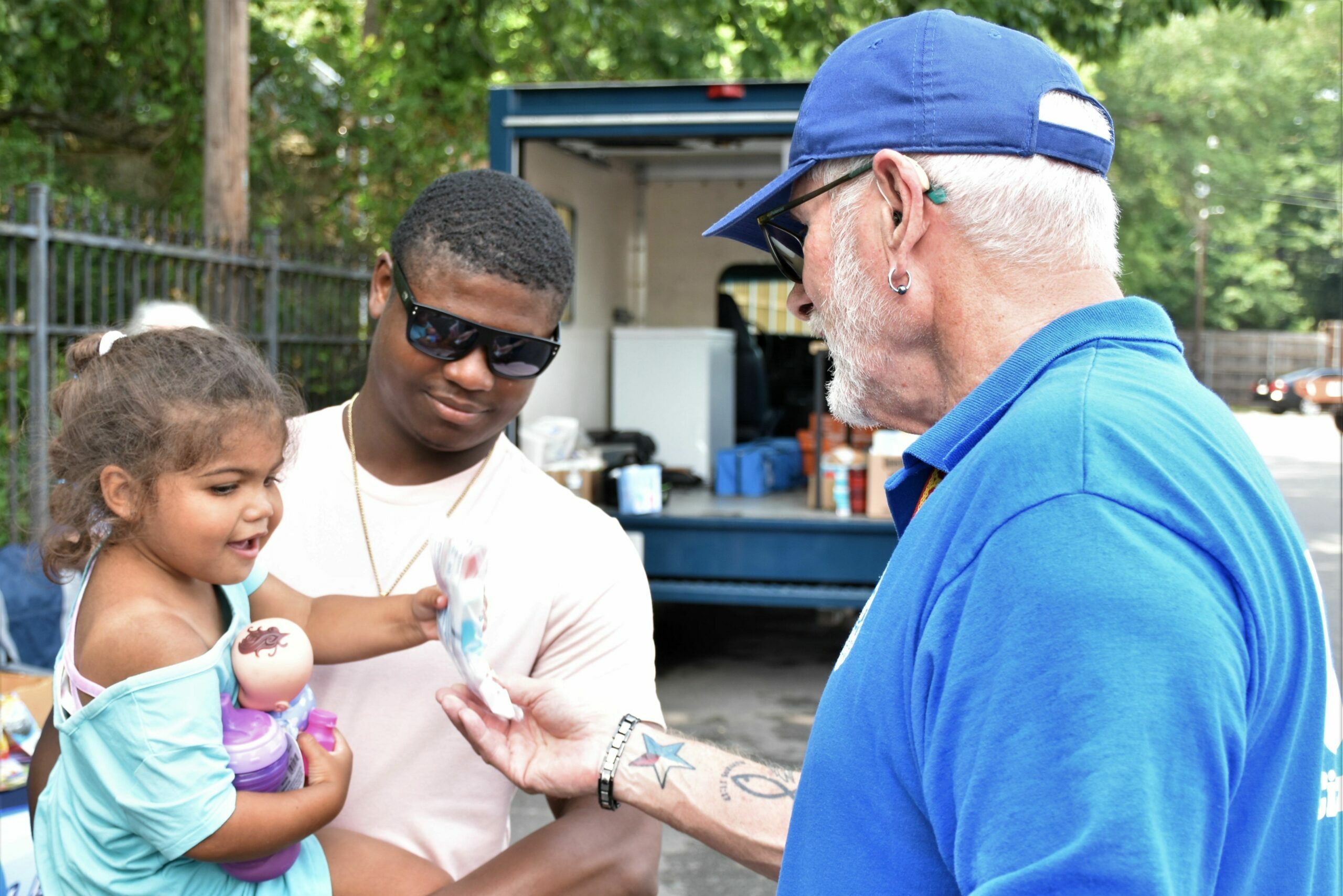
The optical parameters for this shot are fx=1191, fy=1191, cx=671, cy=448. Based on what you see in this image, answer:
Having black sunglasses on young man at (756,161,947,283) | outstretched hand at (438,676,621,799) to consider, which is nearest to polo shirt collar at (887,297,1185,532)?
black sunglasses on young man at (756,161,947,283)

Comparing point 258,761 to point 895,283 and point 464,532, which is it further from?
point 895,283

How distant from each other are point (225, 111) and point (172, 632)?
6.23 meters

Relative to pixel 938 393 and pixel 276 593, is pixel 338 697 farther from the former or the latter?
pixel 938 393

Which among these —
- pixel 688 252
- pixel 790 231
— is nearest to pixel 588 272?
pixel 688 252

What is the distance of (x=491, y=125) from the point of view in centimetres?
670

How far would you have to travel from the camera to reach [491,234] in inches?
87.7

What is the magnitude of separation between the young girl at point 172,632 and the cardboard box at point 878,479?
4.63 metres

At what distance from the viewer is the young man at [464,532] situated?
79.7 inches

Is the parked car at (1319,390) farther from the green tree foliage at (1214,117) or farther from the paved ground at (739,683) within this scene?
the paved ground at (739,683)

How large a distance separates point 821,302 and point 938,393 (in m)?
0.19

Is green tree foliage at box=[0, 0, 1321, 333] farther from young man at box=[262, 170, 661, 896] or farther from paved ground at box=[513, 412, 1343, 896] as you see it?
young man at box=[262, 170, 661, 896]

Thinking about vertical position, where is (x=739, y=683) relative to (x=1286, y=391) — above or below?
below

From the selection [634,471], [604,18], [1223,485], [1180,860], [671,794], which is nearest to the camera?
[1180,860]

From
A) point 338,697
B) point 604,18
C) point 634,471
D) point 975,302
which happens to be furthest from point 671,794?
point 604,18
